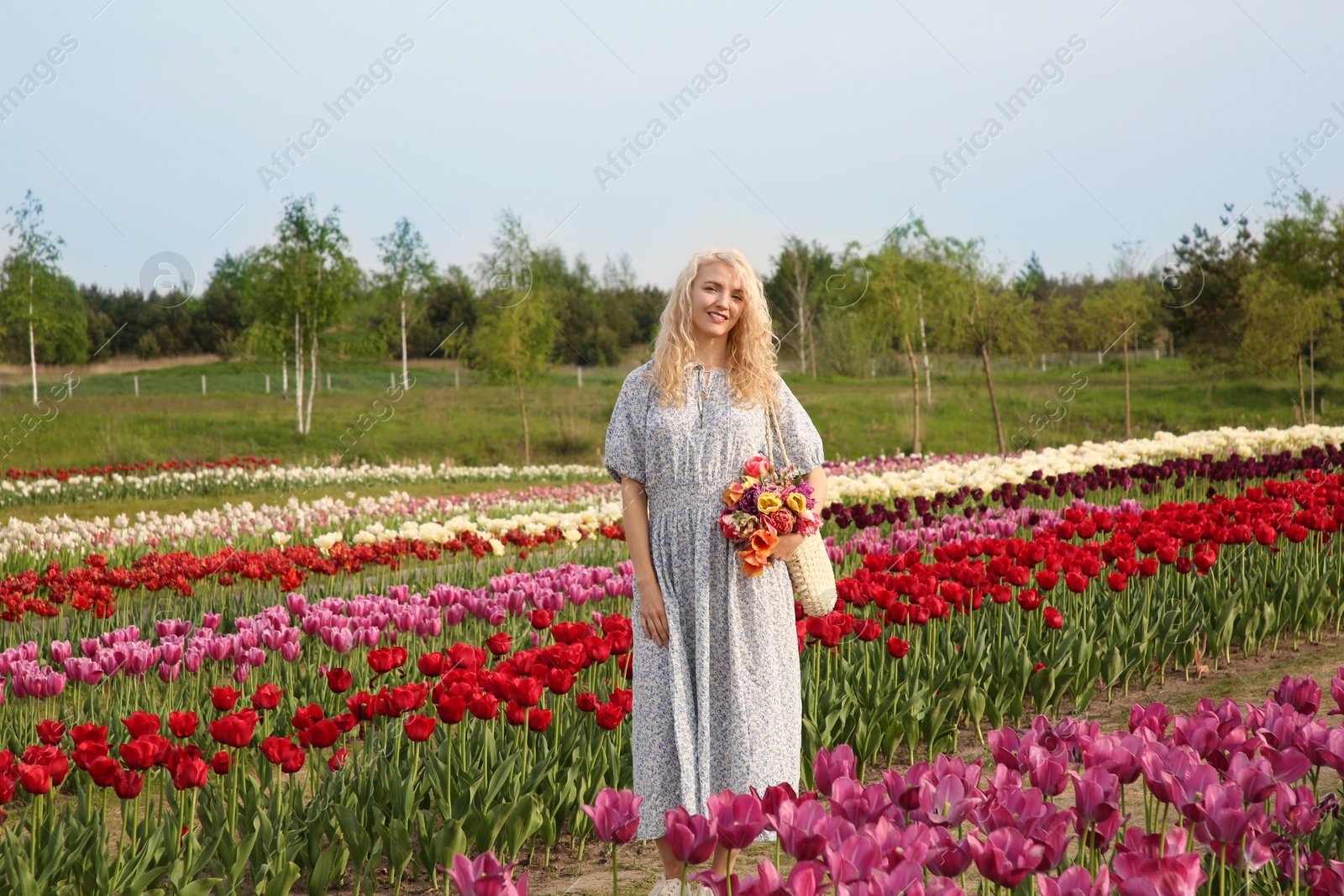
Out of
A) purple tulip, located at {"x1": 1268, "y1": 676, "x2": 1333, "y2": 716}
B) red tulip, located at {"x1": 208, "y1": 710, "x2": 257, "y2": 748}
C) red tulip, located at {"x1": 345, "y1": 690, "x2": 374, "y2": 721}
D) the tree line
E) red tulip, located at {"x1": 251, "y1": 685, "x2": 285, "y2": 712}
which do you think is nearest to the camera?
purple tulip, located at {"x1": 1268, "y1": 676, "x2": 1333, "y2": 716}

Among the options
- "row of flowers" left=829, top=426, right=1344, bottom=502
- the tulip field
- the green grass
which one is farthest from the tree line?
the tulip field

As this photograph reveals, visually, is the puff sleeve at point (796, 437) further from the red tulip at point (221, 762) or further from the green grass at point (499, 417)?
the green grass at point (499, 417)

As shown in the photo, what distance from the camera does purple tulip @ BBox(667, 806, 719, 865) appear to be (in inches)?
67.2

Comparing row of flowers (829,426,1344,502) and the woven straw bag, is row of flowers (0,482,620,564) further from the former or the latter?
the woven straw bag

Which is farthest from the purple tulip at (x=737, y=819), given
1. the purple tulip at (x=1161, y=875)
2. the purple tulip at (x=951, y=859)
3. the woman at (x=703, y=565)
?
the woman at (x=703, y=565)

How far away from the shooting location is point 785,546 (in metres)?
2.86

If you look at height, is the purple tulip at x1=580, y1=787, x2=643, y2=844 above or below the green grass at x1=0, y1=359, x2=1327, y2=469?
below

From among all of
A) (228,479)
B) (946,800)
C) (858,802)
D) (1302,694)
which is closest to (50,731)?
(858,802)

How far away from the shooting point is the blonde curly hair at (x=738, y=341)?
2.95 metres

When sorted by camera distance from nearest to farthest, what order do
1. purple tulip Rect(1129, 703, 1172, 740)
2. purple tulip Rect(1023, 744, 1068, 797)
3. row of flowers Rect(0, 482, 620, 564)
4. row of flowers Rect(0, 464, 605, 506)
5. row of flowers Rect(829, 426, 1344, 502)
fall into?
purple tulip Rect(1023, 744, 1068, 797), purple tulip Rect(1129, 703, 1172, 740), row of flowers Rect(0, 482, 620, 564), row of flowers Rect(829, 426, 1344, 502), row of flowers Rect(0, 464, 605, 506)

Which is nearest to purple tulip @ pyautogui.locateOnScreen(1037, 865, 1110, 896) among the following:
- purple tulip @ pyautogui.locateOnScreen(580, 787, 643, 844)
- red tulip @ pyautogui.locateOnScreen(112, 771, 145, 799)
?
purple tulip @ pyautogui.locateOnScreen(580, 787, 643, 844)

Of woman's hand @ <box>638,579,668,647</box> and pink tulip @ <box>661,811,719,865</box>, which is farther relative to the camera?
woman's hand @ <box>638,579,668,647</box>

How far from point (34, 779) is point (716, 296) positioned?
86.0 inches

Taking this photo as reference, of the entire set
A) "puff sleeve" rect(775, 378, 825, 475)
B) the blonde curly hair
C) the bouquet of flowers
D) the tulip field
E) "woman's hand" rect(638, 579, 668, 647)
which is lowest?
the tulip field
